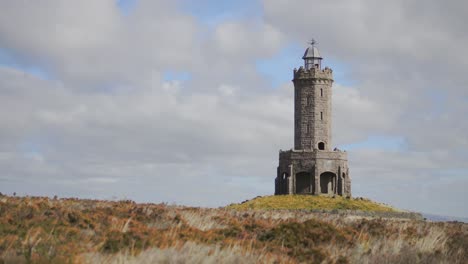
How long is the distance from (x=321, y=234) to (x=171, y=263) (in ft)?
17.4

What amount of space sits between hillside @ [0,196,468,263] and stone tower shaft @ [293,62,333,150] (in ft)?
164

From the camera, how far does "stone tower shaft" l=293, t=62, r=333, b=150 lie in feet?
221

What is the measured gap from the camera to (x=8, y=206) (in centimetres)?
1445

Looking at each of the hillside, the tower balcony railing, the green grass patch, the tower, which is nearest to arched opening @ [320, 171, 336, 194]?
the tower

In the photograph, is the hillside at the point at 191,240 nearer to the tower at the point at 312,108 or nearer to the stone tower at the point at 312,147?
the stone tower at the point at 312,147

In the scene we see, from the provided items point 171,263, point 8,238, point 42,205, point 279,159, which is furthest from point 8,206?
point 279,159

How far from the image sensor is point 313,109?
2665 inches

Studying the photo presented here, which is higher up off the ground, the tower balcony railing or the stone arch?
the tower balcony railing

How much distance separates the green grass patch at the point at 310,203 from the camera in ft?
172

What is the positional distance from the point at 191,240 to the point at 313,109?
57.4 m

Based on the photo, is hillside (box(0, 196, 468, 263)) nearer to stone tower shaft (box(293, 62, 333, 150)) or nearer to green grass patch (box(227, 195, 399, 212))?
green grass patch (box(227, 195, 399, 212))

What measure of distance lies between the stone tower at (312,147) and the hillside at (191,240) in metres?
46.1

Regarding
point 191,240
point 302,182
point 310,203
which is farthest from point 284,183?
point 191,240

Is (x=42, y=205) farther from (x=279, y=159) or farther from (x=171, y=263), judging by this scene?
(x=279, y=159)
